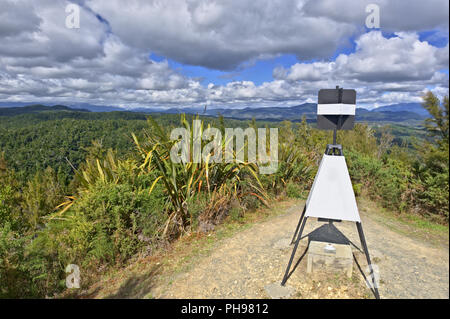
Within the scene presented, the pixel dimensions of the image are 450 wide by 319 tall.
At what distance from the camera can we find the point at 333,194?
2244 millimetres

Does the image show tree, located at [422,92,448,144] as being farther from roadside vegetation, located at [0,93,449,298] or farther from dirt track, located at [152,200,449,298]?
dirt track, located at [152,200,449,298]

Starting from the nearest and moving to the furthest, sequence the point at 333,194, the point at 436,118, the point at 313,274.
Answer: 1. the point at 436,118
2. the point at 333,194
3. the point at 313,274

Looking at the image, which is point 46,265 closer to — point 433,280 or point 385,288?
point 385,288

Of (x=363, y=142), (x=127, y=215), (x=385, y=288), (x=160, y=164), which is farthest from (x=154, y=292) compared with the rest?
(x=363, y=142)

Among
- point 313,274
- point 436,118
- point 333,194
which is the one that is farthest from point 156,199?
point 436,118

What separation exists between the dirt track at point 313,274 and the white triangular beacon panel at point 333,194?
696 mm

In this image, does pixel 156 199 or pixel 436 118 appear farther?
pixel 156 199

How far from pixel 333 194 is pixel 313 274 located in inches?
37.0

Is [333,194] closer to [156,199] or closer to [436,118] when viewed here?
[436,118]

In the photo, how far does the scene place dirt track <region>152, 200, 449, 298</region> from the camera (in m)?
2.05

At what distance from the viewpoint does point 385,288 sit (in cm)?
220

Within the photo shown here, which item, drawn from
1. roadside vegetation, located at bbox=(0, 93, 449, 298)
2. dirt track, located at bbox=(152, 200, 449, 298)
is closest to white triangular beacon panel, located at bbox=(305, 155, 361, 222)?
roadside vegetation, located at bbox=(0, 93, 449, 298)

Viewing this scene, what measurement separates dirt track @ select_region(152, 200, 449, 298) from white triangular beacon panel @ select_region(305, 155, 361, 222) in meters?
0.70

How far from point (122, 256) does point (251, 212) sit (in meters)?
2.42
